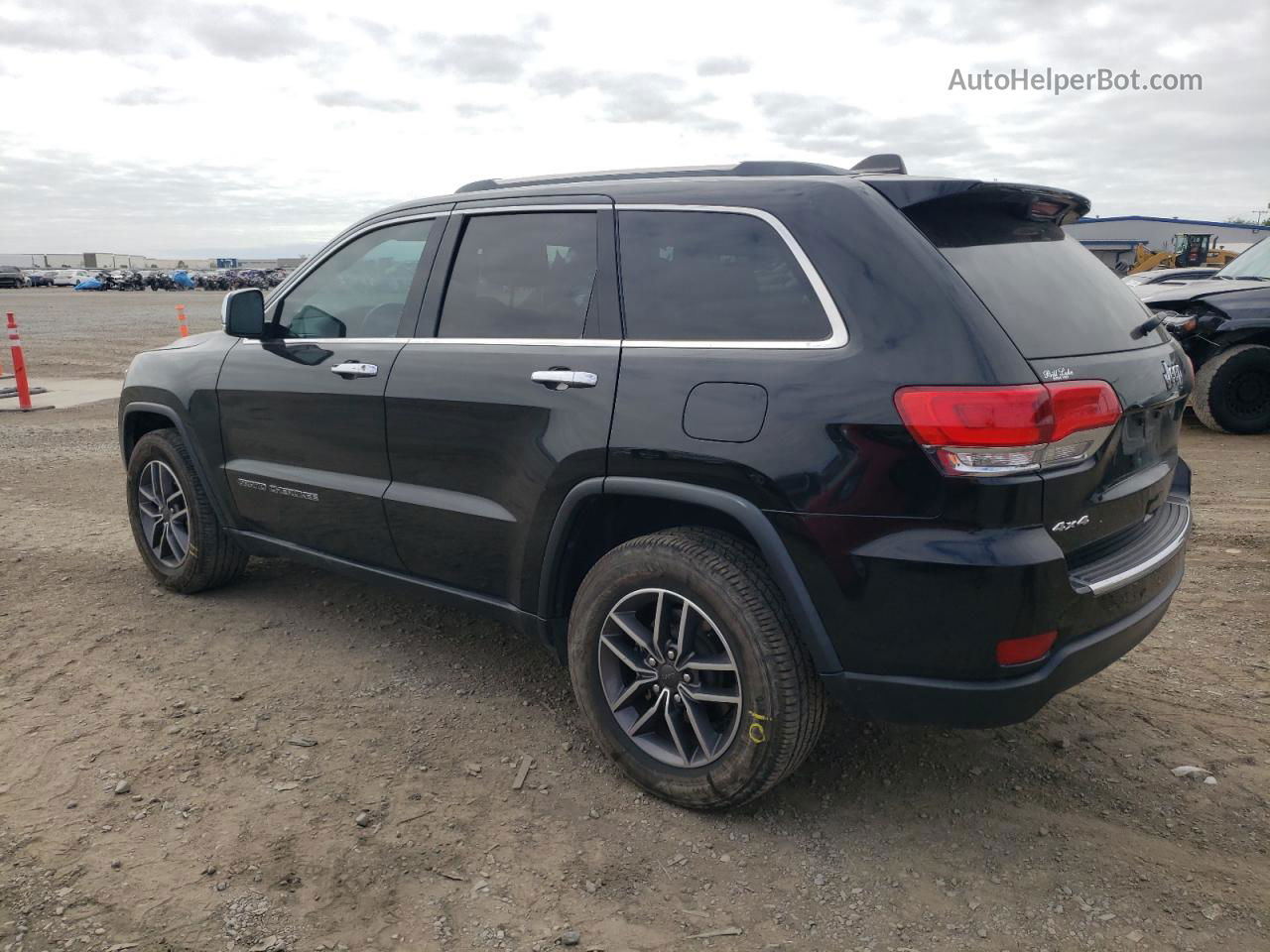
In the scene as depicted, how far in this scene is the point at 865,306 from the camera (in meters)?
2.63

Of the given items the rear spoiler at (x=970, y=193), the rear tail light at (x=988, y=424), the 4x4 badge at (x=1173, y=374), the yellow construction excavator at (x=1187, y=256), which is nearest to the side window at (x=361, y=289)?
the rear spoiler at (x=970, y=193)

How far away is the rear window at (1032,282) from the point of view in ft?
8.68

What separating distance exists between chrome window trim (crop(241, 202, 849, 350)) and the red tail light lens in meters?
0.86

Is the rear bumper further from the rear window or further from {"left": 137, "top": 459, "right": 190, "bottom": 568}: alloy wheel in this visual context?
{"left": 137, "top": 459, "right": 190, "bottom": 568}: alloy wheel

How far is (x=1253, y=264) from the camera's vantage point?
955 centimetres

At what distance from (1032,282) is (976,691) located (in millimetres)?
1138

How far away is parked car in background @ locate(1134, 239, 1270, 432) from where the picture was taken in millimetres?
8438

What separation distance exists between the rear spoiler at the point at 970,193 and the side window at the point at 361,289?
1.81m

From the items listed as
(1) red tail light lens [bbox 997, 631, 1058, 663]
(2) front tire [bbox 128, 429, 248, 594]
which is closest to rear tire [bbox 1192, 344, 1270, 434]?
(1) red tail light lens [bbox 997, 631, 1058, 663]

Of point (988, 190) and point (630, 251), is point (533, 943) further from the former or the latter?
point (988, 190)

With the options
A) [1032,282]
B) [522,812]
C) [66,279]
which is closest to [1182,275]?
[1032,282]

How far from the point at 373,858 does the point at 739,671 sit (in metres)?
1.14

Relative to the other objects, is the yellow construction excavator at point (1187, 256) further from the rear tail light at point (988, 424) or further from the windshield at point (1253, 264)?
the rear tail light at point (988, 424)

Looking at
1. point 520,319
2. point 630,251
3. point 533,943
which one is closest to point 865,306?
point 630,251
